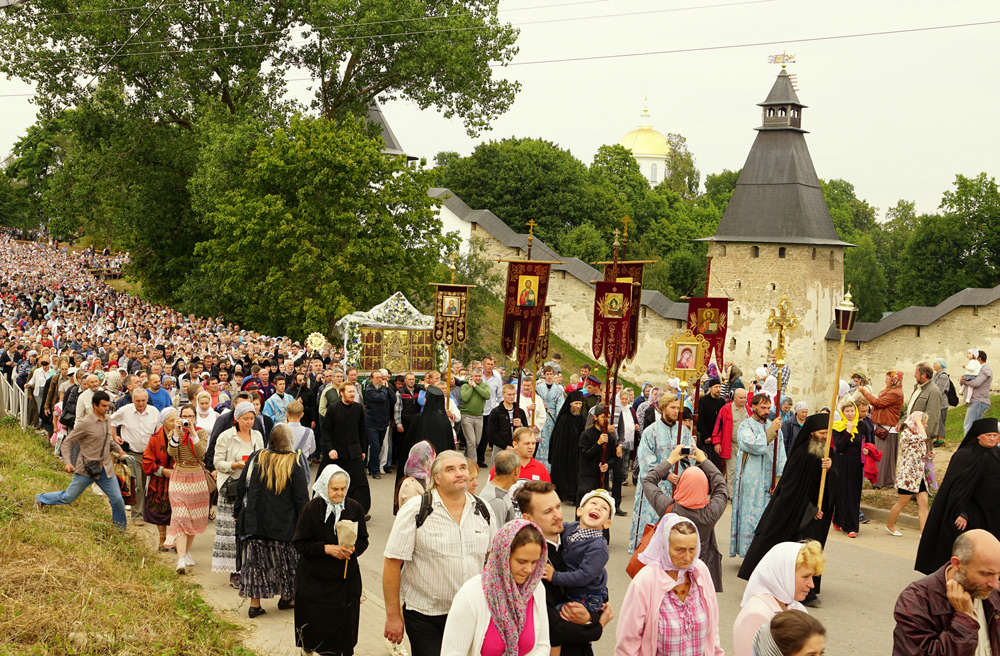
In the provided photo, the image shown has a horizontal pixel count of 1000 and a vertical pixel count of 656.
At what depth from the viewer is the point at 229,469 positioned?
30.5 feet

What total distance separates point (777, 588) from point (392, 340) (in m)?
18.2

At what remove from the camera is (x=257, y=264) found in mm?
31469

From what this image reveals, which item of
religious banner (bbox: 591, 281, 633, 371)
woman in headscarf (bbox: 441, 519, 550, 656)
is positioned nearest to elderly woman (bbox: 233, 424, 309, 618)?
woman in headscarf (bbox: 441, 519, 550, 656)

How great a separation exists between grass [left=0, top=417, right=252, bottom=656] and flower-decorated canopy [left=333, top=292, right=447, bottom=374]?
1223cm

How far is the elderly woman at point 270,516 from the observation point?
26.6 feet

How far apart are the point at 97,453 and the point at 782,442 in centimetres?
786

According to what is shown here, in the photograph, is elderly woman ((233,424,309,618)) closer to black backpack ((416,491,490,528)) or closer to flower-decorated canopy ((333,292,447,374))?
black backpack ((416,491,490,528))

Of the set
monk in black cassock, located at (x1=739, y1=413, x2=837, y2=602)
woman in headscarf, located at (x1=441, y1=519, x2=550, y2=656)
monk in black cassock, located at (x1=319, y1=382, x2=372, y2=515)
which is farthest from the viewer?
monk in black cassock, located at (x1=319, y1=382, x2=372, y2=515)

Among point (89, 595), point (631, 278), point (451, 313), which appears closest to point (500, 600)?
point (89, 595)

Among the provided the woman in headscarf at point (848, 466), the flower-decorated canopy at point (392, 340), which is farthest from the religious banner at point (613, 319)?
the flower-decorated canopy at point (392, 340)

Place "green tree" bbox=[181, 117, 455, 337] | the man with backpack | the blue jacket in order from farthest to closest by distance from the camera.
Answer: "green tree" bbox=[181, 117, 455, 337]
the man with backpack
the blue jacket

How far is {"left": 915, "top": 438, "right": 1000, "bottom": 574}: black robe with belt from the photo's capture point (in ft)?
26.9

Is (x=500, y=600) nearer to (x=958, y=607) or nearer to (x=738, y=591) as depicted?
(x=958, y=607)

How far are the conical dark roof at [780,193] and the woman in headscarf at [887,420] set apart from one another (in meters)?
35.2
